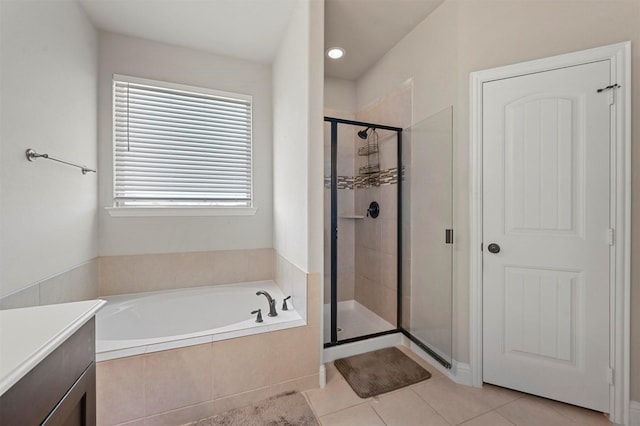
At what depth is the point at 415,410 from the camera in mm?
1569

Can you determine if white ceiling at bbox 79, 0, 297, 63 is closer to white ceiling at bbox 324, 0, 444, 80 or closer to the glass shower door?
white ceiling at bbox 324, 0, 444, 80

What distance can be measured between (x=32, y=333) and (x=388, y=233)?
7.55ft

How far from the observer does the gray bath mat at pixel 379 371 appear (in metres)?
1.76

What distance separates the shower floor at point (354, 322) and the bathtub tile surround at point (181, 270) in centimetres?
78

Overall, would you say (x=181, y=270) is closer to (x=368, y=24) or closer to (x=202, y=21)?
(x=202, y=21)

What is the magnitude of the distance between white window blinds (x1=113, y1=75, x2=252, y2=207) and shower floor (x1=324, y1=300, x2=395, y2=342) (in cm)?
137

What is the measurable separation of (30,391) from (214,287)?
6.29 feet

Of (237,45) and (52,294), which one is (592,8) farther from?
(52,294)

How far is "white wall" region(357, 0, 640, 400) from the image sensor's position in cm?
136

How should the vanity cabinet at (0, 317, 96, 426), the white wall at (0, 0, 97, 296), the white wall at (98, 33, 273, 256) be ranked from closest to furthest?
the vanity cabinet at (0, 317, 96, 426) → the white wall at (0, 0, 97, 296) → the white wall at (98, 33, 273, 256)

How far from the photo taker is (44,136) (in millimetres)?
1437

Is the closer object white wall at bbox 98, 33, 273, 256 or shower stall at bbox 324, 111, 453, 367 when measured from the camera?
shower stall at bbox 324, 111, 453, 367

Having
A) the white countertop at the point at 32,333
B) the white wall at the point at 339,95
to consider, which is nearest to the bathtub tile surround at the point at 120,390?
the white countertop at the point at 32,333

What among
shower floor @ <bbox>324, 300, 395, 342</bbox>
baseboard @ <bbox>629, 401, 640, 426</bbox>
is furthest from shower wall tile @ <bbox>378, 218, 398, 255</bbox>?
baseboard @ <bbox>629, 401, 640, 426</bbox>
